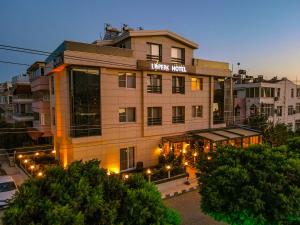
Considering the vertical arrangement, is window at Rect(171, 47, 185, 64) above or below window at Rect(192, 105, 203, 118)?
above

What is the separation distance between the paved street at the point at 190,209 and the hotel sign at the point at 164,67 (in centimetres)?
1064

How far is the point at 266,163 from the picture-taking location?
872 cm

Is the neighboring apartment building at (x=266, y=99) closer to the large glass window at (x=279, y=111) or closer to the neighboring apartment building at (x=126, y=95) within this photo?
the large glass window at (x=279, y=111)

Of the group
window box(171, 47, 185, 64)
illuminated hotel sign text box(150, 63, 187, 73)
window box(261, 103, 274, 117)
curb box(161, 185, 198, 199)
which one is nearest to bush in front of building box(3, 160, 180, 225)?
curb box(161, 185, 198, 199)

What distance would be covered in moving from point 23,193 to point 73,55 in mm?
11684

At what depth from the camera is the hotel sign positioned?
18.0 meters

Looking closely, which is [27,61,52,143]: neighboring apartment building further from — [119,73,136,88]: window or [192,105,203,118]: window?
[192,105,203,118]: window

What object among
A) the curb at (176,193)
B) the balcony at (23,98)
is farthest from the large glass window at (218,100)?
the balcony at (23,98)

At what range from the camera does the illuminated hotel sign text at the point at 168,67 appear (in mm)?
18484

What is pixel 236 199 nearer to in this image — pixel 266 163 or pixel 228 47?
pixel 266 163

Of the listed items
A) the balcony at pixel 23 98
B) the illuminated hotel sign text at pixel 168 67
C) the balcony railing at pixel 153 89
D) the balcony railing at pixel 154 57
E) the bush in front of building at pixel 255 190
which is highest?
the balcony railing at pixel 154 57

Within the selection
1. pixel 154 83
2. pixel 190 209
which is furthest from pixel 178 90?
pixel 190 209

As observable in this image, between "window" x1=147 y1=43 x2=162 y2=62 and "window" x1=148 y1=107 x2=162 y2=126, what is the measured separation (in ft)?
15.2

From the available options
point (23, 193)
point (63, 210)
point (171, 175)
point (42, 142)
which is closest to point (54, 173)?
point (23, 193)
